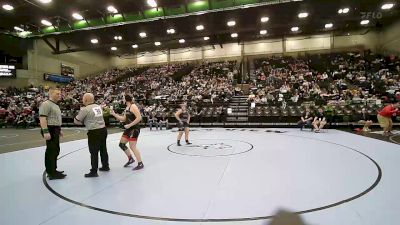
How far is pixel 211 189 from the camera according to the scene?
3.61 m

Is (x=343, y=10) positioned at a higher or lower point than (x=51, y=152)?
higher

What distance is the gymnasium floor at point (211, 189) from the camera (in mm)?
2762

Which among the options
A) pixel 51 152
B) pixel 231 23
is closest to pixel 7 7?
pixel 231 23

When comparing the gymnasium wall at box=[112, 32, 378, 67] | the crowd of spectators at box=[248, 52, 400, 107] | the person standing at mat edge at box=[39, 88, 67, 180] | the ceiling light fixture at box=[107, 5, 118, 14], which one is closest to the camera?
the person standing at mat edge at box=[39, 88, 67, 180]

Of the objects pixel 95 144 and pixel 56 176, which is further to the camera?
pixel 95 144

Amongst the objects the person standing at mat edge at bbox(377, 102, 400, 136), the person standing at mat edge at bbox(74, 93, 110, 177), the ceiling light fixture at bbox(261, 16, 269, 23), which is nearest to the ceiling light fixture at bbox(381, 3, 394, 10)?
the ceiling light fixture at bbox(261, 16, 269, 23)

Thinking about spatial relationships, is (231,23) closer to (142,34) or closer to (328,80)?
(142,34)

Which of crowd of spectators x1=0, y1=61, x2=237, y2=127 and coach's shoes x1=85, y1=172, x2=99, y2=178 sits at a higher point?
crowd of spectators x1=0, y1=61, x2=237, y2=127

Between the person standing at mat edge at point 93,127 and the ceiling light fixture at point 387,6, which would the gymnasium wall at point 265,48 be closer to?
the ceiling light fixture at point 387,6

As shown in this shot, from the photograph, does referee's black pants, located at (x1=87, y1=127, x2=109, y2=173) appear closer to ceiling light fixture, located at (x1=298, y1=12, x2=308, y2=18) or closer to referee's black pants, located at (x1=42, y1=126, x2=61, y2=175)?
referee's black pants, located at (x1=42, y1=126, x2=61, y2=175)

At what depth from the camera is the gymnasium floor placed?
276 cm

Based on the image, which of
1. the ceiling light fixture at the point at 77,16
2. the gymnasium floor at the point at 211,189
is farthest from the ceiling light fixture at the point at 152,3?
the gymnasium floor at the point at 211,189

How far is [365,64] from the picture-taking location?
19.9 metres

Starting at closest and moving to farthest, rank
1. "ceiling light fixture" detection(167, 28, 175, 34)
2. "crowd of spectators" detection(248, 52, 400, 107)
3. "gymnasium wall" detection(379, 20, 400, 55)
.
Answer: "crowd of spectators" detection(248, 52, 400, 107) → "ceiling light fixture" detection(167, 28, 175, 34) → "gymnasium wall" detection(379, 20, 400, 55)
